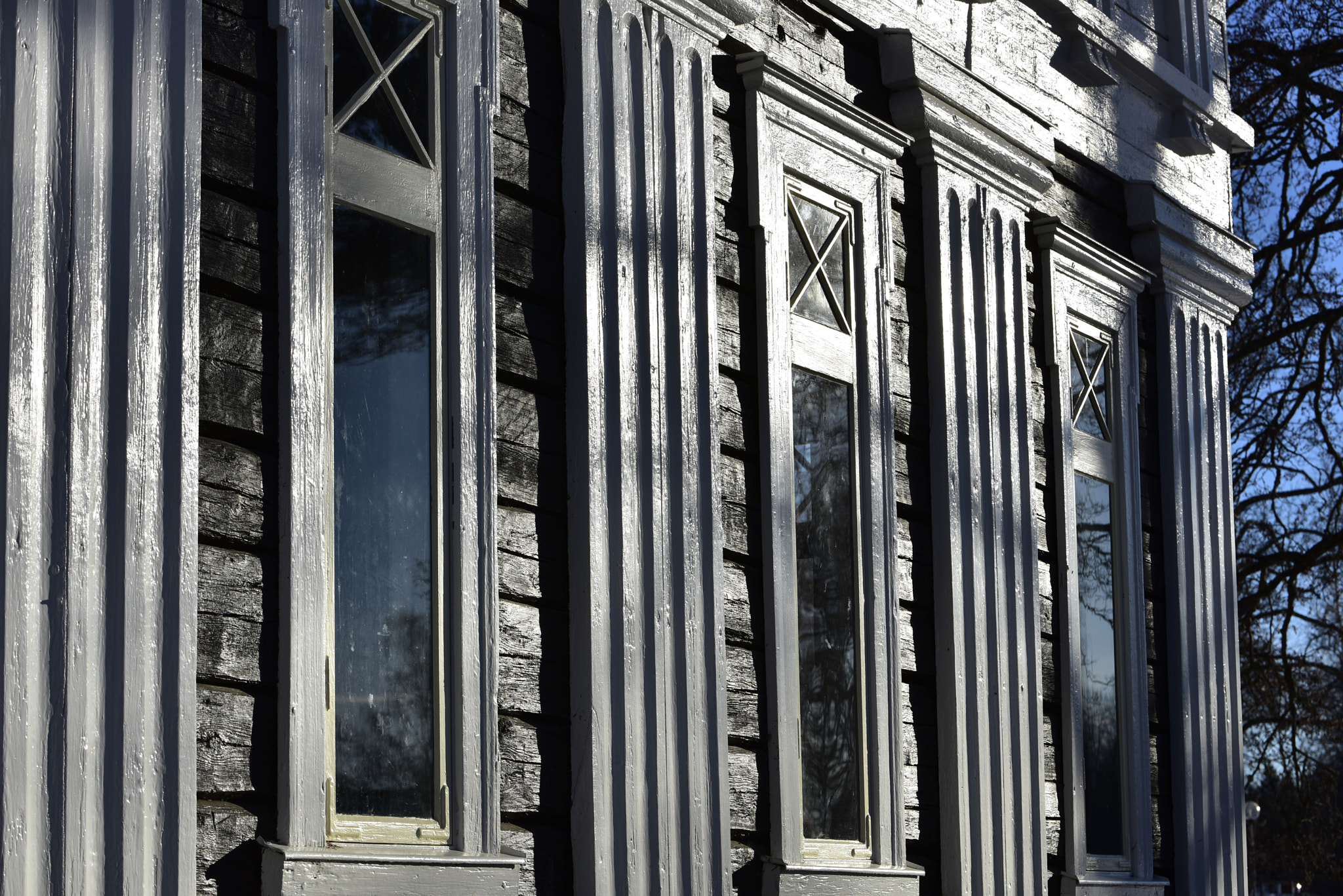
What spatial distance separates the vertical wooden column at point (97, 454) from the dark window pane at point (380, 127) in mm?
531

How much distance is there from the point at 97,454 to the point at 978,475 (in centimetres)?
319

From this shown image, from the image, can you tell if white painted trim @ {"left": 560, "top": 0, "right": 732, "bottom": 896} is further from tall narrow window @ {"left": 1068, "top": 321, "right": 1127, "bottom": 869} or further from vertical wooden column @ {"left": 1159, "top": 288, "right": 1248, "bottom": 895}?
vertical wooden column @ {"left": 1159, "top": 288, "right": 1248, "bottom": 895}

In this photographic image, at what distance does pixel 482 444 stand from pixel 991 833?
7.73ft

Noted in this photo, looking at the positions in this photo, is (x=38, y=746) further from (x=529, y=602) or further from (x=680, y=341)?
(x=680, y=341)

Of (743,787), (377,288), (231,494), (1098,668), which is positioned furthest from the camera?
(1098,668)

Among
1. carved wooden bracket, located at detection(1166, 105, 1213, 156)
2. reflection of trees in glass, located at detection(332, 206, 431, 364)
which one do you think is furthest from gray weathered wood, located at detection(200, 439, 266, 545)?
carved wooden bracket, located at detection(1166, 105, 1213, 156)

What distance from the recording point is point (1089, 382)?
247 inches

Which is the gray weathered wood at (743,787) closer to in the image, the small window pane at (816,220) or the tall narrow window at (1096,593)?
the small window pane at (816,220)

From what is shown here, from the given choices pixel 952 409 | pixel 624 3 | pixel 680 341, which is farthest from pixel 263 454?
pixel 952 409

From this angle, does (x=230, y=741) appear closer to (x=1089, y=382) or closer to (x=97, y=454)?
(x=97, y=454)

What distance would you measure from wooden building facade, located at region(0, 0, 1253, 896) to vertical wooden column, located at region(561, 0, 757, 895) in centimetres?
1

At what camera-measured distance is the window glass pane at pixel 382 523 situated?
3.31 m

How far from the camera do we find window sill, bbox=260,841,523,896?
3.02 m

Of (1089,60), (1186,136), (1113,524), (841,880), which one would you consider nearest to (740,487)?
(841,880)
